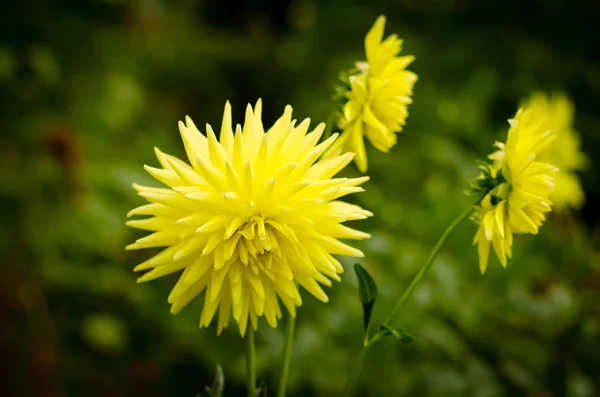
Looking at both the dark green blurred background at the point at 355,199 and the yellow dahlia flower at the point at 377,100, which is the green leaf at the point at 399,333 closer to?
the yellow dahlia flower at the point at 377,100

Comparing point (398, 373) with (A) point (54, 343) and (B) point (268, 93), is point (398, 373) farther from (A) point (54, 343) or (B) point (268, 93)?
(B) point (268, 93)

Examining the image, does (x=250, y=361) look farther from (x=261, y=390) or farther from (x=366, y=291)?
(x=366, y=291)

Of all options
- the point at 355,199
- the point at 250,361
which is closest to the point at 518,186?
the point at 250,361

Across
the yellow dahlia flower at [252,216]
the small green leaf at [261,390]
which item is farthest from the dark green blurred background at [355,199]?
the yellow dahlia flower at [252,216]

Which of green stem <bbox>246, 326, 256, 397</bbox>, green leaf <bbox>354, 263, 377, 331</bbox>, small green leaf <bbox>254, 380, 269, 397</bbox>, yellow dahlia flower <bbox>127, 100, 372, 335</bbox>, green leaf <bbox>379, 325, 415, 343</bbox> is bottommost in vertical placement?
small green leaf <bbox>254, 380, 269, 397</bbox>

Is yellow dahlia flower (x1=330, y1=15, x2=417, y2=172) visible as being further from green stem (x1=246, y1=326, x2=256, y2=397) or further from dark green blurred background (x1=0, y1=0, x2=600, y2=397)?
dark green blurred background (x1=0, y1=0, x2=600, y2=397)

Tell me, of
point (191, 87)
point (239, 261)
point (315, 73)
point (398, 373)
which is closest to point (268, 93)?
point (191, 87)

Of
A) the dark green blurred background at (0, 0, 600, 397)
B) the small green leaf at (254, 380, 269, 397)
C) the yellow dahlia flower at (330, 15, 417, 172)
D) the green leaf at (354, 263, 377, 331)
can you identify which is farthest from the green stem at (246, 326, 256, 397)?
the dark green blurred background at (0, 0, 600, 397)
